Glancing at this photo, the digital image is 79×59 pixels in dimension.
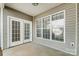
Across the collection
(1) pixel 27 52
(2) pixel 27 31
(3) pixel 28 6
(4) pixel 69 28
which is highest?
(3) pixel 28 6

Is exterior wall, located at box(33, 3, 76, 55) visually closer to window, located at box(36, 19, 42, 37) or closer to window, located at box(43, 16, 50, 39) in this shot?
window, located at box(43, 16, 50, 39)

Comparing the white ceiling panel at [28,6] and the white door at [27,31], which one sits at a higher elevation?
the white ceiling panel at [28,6]

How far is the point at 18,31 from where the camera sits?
3197 millimetres

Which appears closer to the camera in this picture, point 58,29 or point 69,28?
point 69,28

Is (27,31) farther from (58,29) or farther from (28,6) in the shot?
(58,29)

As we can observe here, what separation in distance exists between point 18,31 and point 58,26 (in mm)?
1739

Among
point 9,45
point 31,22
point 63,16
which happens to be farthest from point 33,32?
point 63,16

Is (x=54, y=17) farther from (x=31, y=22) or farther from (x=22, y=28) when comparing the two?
(x=22, y=28)

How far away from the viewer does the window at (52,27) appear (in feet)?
9.59

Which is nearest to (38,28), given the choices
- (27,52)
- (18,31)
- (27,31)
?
(27,31)

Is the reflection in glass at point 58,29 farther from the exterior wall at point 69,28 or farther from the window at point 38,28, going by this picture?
the window at point 38,28

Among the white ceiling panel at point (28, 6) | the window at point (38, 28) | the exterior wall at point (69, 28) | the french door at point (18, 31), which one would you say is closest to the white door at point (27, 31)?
the french door at point (18, 31)

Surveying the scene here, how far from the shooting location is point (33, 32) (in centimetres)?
367

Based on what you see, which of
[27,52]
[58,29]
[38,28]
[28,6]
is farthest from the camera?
[38,28]
